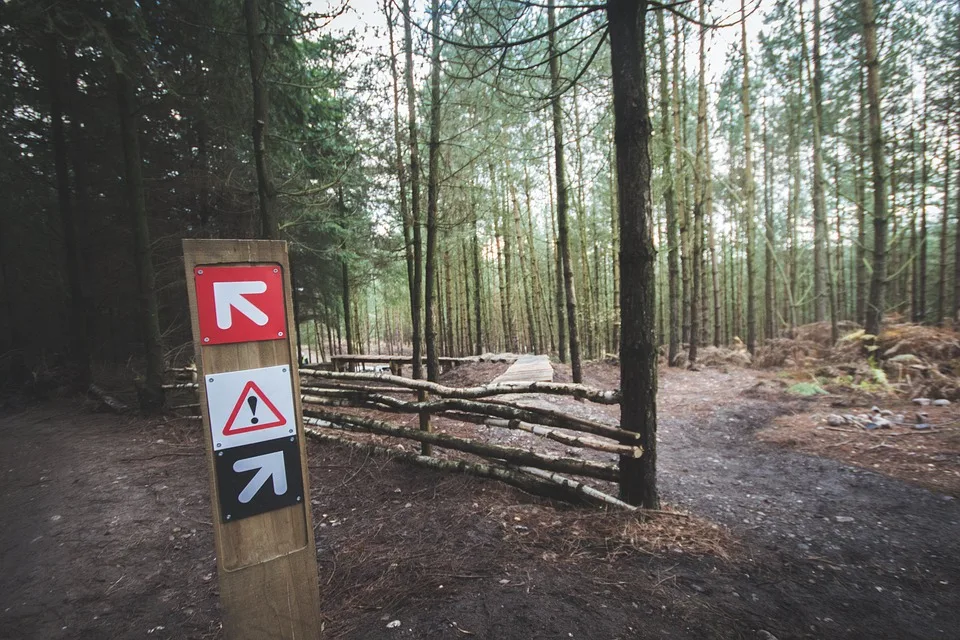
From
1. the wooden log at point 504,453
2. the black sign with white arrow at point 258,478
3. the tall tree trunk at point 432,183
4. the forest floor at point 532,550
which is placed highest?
the tall tree trunk at point 432,183

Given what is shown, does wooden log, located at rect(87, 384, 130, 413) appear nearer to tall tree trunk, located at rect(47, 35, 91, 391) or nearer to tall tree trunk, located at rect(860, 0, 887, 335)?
tall tree trunk, located at rect(47, 35, 91, 391)

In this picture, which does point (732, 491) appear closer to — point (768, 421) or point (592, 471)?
point (592, 471)

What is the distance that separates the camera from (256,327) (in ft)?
4.94

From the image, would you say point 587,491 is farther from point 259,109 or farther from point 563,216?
point 259,109

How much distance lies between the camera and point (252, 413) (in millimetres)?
1478

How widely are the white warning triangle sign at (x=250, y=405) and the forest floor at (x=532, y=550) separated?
51.8 inches

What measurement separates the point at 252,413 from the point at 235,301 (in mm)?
432

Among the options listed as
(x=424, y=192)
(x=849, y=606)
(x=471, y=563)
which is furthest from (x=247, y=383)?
(x=424, y=192)

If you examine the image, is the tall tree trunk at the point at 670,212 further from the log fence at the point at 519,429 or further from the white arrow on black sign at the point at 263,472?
the white arrow on black sign at the point at 263,472

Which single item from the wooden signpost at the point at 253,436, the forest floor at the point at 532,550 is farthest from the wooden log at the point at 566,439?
the wooden signpost at the point at 253,436

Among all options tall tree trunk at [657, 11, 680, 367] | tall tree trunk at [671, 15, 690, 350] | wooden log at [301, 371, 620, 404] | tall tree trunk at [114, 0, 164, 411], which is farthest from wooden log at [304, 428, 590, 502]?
tall tree trunk at [671, 15, 690, 350]

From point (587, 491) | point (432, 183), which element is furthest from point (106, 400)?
point (587, 491)

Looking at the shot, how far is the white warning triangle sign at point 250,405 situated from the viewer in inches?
55.2

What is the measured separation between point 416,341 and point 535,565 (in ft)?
21.7
